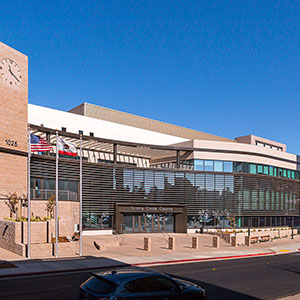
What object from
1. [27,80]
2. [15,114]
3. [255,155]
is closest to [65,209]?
[15,114]

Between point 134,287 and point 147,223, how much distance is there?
36.9 m

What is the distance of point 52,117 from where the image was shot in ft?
154

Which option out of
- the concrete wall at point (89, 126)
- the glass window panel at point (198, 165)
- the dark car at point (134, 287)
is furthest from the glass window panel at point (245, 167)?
the dark car at point (134, 287)

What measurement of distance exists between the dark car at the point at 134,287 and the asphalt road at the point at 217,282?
4.38m

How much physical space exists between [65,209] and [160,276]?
23542mm

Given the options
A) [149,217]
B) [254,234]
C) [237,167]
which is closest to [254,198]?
[237,167]

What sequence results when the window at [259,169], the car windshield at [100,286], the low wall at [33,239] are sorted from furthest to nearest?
1. the window at [259,169]
2. the low wall at [33,239]
3. the car windshield at [100,286]

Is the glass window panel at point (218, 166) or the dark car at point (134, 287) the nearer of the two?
the dark car at point (134, 287)

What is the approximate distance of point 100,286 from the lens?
10.1 m

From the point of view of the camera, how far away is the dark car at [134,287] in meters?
9.84

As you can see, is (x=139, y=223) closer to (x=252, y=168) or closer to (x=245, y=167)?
(x=245, y=167)

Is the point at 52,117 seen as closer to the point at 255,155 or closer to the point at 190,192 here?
the point at 190,192

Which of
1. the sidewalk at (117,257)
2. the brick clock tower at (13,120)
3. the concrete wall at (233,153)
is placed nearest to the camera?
the sidewalk at (117,257)

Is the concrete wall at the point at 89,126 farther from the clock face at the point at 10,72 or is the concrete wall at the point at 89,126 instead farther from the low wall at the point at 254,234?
the low wall at the point at 254,234
